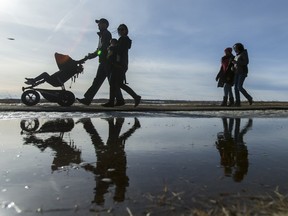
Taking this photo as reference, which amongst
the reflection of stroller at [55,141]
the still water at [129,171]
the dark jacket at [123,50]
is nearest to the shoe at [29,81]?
the dark jacket at [123,50]

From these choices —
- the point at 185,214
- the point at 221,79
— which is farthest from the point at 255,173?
the point at 221,79

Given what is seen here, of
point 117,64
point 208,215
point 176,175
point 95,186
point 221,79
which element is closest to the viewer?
point 208,215

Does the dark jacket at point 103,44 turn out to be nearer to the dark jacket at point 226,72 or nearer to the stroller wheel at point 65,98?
the stroller wheel at point 65,98

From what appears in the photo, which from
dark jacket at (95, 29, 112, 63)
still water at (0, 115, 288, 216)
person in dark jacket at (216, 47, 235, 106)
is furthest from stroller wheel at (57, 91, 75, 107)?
still water at (0, 115, 288, 216)

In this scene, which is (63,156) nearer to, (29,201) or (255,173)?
(29,201)

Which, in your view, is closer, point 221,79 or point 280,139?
point 280,139

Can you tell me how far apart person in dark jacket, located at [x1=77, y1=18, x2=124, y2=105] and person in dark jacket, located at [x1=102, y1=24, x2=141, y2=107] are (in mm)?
321

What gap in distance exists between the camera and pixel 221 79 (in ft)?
48.8

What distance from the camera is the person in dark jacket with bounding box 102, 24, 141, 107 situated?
39.0ft

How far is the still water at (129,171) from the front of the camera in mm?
2445

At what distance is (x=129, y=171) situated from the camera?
3.30 metres

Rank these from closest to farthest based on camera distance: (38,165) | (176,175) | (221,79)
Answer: (176,175) < (38,165) < (221,79)

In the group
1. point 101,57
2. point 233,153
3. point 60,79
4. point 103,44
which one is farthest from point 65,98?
point 233,153

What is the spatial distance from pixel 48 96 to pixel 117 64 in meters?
2.84
